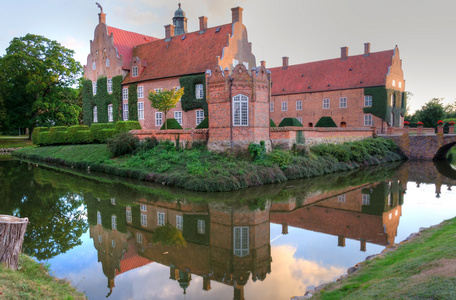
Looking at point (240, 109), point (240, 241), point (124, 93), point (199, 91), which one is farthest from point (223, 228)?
point (124, 93)

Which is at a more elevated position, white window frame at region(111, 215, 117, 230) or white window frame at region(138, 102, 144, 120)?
white window frame at region(138, 102, 144, 120)

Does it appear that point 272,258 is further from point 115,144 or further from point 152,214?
point 115,144

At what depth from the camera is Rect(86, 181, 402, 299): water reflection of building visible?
Result: 705 cm

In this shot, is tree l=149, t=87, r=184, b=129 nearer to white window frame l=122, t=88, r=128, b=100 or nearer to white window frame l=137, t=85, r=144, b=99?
white window frame l=137, t=85, r=144, b=99

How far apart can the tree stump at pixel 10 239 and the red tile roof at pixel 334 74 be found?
3217 cm

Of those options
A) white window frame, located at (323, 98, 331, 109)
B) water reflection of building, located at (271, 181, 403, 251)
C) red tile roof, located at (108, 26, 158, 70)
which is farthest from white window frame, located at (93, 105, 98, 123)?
water reflection of building, located at (271, 181, 403, 251)

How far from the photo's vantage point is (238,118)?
16.7 m

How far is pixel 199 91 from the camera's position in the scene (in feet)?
81.0

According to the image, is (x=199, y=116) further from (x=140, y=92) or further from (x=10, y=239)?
(x=10, y=239)

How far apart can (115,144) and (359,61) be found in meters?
25.4

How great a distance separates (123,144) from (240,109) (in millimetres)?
8062

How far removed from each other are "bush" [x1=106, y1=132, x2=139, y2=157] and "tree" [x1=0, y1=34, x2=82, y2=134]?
19.8m

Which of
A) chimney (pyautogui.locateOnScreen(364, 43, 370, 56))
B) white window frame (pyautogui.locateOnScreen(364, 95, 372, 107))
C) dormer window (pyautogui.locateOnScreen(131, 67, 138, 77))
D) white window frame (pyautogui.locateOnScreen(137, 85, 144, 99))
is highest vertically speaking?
chimney (pyautogui.locateOnScreen(364, 43, 370, 56))

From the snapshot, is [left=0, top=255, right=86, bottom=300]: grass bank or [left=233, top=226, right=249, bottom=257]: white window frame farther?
[left=233, top=226, right=249, bottom=257]: white window frame
